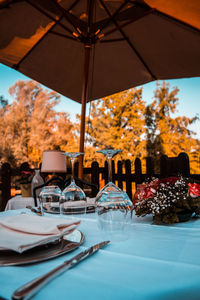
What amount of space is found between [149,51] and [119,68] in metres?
0.49

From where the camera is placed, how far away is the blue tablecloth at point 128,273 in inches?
12.0

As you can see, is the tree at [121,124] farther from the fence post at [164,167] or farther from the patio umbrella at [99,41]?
the fence post at [164,167]

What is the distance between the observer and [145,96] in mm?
7953

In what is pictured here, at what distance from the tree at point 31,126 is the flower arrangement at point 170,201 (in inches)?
290

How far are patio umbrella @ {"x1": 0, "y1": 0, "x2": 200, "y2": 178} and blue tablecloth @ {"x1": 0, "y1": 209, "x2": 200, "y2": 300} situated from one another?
196 centimetres

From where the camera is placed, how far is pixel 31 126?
8180 mm

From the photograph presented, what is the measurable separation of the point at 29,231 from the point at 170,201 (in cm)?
45

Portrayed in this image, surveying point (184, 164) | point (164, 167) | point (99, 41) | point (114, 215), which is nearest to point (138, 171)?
point (164, 167)

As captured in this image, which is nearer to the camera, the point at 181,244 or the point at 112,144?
the point at 181,244

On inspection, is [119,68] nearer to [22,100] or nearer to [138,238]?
[138,238]

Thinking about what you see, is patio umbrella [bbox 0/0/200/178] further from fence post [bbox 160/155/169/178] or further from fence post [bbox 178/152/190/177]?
fence post [bbox 178/152/190/177]

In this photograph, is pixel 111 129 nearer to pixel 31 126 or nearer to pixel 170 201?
pixel 31 126

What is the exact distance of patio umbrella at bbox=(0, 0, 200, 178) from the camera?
7.18ft

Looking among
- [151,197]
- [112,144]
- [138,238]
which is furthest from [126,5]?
[112,144]
